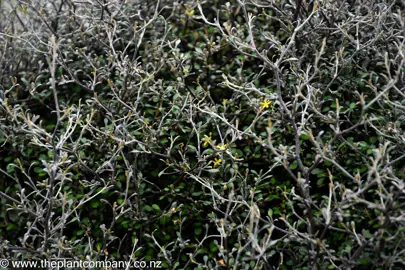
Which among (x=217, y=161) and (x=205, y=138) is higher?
(x=205, y=138)

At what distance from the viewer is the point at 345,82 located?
2.89m

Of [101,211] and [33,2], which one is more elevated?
[33,2]

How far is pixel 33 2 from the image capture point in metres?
3.46

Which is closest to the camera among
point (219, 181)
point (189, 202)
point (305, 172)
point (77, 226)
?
point (305, 172)

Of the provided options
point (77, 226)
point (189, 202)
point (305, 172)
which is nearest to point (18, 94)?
point (77, 226)

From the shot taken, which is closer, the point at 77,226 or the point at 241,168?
the point at 241,168

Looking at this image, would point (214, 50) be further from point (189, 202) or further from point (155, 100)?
point (189, 202)

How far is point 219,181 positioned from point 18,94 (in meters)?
1.66

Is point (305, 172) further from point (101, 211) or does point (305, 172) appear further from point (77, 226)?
point (77, 226)

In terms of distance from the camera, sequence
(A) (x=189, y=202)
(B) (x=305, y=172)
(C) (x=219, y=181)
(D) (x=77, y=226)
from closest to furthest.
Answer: (B) (x=305, y=172) → (C) (x=219, y=181) → (A) (x=189, y=202) → (D) (x=77, y=226)

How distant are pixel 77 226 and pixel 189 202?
2.64 ft

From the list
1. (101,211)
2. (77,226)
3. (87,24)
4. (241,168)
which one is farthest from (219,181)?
(87,24)

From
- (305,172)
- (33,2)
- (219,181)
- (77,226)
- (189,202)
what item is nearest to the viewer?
(305,172)

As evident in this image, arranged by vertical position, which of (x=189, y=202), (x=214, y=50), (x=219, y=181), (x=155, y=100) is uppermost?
(x=214, y=50)
